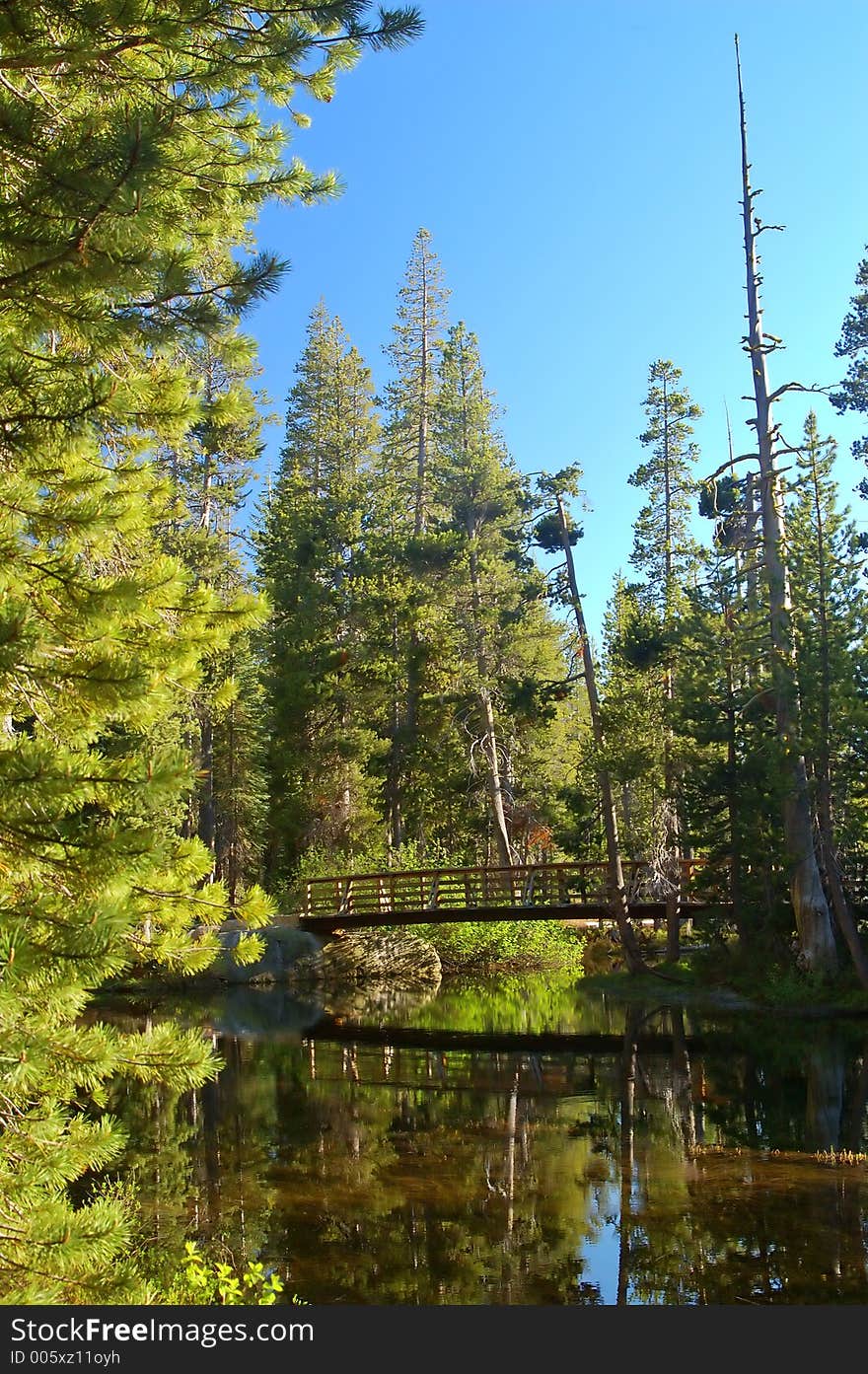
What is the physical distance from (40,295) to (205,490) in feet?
73.7

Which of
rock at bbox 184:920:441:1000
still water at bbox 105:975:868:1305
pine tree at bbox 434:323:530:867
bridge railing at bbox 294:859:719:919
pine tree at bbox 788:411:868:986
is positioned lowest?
still water at bbox 105:975:868:1305

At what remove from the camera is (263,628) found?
32750 millimetres

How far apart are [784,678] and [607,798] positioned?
4378 mm

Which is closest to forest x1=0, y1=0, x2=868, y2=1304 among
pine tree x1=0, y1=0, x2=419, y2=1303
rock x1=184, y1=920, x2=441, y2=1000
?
pine tree x1=0, y1=0, x2=419, y2=1303

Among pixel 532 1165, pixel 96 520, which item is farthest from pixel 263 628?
pixel 96 520

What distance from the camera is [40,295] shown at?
4512mm

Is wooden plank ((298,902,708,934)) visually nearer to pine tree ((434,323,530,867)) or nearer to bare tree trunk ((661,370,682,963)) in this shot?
bare tree trunk ((661,370,682,963))

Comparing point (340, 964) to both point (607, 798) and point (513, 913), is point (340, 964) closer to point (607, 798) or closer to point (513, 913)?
point (513, 913)

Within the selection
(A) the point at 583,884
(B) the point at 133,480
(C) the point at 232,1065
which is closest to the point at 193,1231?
(B) the point at 133,480

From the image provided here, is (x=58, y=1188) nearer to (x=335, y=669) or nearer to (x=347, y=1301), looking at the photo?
(x=347, y=1301)

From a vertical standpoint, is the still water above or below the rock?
below

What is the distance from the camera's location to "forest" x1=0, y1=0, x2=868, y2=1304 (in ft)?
13.2

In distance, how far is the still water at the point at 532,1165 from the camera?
6.44 metres

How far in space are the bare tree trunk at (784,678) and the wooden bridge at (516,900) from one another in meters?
2.36
